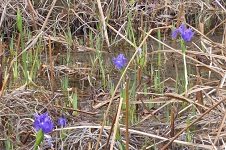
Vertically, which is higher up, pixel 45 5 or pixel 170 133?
pixel 45 5

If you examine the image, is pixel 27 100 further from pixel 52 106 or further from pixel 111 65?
pixel 111 65

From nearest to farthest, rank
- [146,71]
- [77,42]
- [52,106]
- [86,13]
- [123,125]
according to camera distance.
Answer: [123,125] < [52,106] < [146,71] < [77,42] < [86,13]

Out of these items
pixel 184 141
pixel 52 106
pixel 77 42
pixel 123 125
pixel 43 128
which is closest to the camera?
pixel 43 128

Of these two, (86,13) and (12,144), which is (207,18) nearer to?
(86,13)

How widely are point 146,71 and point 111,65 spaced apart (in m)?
0.25

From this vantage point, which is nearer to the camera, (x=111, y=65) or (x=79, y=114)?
(x=79, y=114)

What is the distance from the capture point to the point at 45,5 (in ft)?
13.3

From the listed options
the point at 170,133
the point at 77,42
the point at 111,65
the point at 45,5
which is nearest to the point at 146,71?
the point at 111,65

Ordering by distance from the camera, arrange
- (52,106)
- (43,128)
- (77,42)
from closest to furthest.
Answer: (43,128), (52,106), (77,42)

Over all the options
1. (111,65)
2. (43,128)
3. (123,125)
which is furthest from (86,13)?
(43,128)

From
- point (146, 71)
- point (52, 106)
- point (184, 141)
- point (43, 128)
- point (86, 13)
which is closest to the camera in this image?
point (43, 128)

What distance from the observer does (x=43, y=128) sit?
4.66 feet

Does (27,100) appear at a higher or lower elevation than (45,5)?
lower

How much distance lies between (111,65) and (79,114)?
37.2 inches
